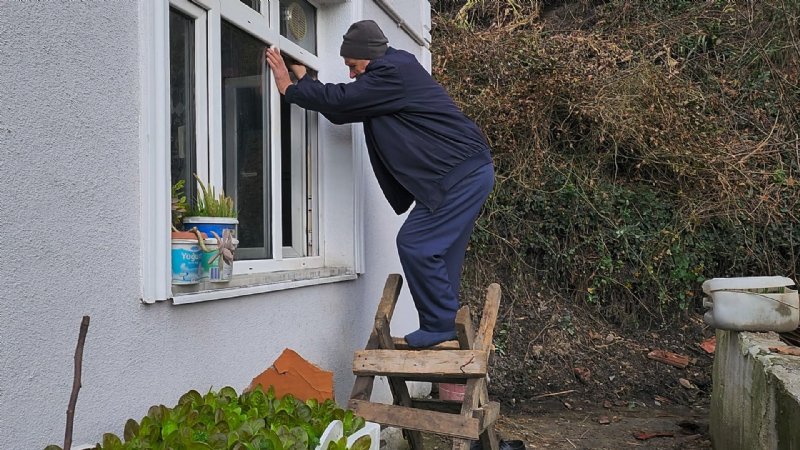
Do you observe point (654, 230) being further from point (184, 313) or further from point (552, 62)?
point (184, 313)

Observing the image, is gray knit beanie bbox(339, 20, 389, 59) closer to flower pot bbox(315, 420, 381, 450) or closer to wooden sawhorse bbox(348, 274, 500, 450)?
wooden sawhorse bbox(348, 274, 500, 450)

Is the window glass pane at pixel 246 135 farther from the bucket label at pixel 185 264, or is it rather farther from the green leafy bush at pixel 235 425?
the green leafy bush at pixel 235 425

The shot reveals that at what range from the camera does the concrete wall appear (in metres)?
2.88

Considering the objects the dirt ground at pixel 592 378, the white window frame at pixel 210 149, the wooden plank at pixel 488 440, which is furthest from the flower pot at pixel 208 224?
the dirt ground at pixel 592 378

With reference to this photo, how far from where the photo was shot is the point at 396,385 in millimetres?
3398

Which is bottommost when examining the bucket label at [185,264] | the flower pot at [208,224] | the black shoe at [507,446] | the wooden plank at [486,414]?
the black shoe at [507,446]

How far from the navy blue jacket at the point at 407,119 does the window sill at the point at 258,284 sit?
0.71 meters

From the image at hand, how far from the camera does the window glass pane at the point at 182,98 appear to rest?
8.90 ft

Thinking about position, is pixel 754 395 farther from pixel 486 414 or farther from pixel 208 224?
pixel 208 224

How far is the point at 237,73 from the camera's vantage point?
3.20 m

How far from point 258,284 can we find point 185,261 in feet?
1.77

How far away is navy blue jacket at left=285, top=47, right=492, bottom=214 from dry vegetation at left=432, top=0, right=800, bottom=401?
3.48 metres

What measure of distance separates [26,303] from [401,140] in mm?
1903

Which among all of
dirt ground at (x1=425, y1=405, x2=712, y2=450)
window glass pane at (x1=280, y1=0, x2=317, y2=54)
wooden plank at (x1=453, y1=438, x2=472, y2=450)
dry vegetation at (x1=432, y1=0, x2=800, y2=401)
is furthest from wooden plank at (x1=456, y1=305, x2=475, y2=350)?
dry vegetation at (x1=432, y1=0, x2=800, y2=401)
